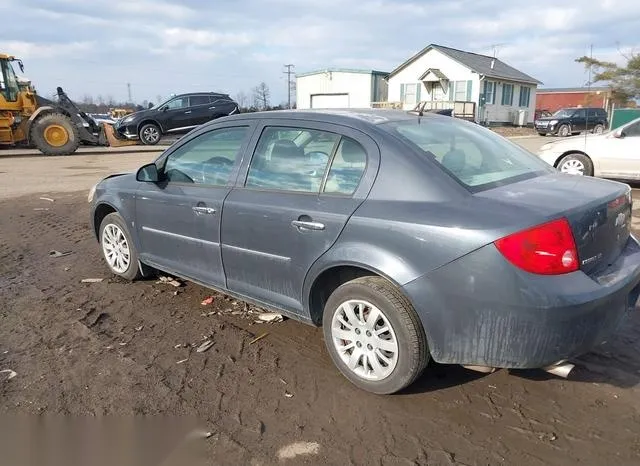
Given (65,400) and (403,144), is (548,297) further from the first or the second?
(65,400)

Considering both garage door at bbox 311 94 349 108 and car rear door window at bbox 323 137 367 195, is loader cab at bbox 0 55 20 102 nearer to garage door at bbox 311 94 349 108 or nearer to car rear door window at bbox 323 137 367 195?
car rear door window at bbox 323 137 367 195

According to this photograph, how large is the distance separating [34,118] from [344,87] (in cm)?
3294

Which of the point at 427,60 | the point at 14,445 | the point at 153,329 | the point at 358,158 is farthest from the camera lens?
the point at 427,60

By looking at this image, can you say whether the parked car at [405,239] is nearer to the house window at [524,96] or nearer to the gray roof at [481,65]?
the gray roof at [481,65]

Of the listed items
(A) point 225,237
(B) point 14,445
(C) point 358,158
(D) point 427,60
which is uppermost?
(D) point 427,60

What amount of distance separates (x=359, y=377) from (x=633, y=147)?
27.7 feet

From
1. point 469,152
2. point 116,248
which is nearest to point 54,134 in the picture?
point 116,248

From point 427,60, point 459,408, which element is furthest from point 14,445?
Answer: point 427,60

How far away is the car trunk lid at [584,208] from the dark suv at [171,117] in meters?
18.5

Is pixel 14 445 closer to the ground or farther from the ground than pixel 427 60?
closer to the ground

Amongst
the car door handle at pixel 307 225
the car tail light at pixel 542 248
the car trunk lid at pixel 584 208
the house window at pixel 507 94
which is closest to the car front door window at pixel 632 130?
the car trunk lid at pixel 584 208

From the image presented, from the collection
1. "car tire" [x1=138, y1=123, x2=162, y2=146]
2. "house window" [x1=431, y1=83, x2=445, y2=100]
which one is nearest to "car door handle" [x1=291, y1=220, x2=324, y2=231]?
"car tire" [x1=138, y1=123, x2=162, y2=146]

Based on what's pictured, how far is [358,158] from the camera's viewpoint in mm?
3174

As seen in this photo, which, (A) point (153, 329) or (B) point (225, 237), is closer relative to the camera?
(B) point (225, 237)
